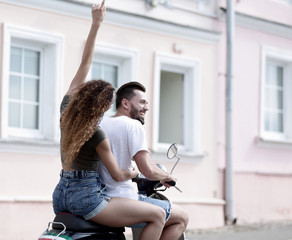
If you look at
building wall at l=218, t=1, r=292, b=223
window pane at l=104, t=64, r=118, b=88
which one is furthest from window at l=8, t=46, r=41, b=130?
building wall at l=218, t=1, r=292, b=223

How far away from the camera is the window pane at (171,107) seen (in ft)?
40.2

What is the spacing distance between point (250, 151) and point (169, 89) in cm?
202

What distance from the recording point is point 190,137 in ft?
39.8

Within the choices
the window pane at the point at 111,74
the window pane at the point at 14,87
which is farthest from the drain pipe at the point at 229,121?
the window pane at the point at 14,87

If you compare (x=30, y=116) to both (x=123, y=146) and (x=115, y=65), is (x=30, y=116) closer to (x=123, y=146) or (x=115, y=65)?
(x=115, y=65)

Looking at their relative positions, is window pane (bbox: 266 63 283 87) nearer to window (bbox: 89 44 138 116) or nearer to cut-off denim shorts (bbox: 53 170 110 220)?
window (bbox: 89 44 138 116)

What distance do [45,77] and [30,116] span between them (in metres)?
0.62

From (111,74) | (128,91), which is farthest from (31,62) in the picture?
(128,91)

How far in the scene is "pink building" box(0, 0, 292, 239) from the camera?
968 cm

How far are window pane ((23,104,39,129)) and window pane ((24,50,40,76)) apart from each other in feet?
1.64

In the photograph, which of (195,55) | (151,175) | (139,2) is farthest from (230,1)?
(151,175)

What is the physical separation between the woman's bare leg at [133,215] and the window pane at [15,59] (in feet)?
19.6

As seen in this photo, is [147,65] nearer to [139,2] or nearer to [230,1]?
[139,2]

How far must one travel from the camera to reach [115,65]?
11273 millimetres
